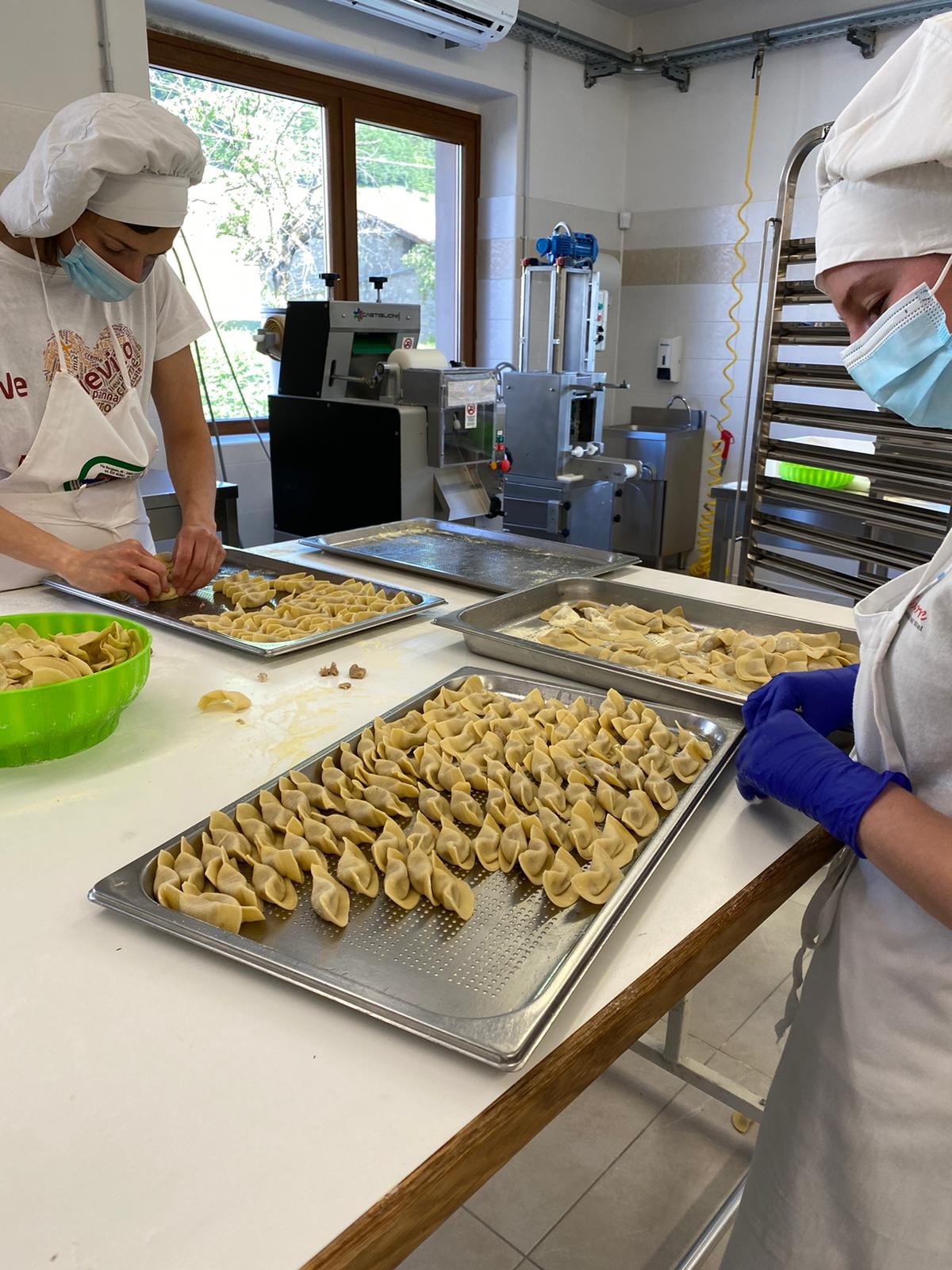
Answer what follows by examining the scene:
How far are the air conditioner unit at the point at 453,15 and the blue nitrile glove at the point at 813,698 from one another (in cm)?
401

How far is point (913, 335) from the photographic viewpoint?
972mm

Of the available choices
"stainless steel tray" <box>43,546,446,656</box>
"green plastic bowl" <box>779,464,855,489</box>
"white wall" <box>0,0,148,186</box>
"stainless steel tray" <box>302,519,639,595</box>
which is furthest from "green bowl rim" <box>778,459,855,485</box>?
"white wall" <box>0,0,148,186</box>

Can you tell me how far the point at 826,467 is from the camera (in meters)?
2.70

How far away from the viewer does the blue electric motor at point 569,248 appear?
404cm

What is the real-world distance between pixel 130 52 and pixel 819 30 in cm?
350

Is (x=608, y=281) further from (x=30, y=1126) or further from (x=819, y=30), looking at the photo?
(x=30, y=1126)

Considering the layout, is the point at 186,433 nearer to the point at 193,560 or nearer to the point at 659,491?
the point at 193,560

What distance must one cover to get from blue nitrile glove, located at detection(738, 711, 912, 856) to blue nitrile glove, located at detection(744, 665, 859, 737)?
0.07 m

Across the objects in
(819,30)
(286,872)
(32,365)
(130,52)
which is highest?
(819,30)

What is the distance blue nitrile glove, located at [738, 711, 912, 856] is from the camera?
976 mm

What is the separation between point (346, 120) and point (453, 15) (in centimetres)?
76

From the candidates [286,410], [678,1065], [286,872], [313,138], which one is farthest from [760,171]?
[286,872]

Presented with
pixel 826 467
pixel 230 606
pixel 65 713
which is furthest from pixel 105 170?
pixel 826 467

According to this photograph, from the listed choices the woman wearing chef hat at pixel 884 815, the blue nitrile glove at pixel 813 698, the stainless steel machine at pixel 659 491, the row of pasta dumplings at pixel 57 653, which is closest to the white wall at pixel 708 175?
the stainless steel machine at pixel 659 491
